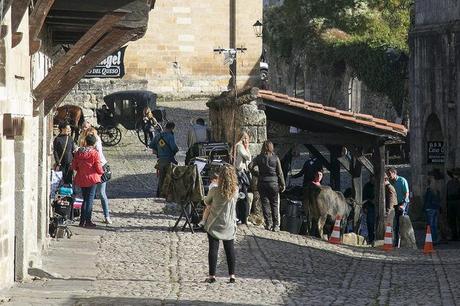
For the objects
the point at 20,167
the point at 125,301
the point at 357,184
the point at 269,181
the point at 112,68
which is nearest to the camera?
the point at 125,301

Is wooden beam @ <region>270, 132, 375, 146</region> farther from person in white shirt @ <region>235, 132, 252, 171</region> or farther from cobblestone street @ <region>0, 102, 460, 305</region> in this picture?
cobblestone street @ <region>0, 102, 460, 305</region>

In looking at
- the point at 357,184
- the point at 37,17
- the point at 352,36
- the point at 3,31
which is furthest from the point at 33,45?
the point at 352,36

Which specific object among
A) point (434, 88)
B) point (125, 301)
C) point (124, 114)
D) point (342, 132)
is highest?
point (434, 88)

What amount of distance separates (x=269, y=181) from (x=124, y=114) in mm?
17818

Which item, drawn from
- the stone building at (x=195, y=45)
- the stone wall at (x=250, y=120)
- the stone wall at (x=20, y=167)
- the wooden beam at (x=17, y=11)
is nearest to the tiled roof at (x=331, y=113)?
the stone wall at (x=250, y=120)

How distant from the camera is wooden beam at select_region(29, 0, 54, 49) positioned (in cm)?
1477

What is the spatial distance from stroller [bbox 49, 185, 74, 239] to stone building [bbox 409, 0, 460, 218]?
12914 millimetres

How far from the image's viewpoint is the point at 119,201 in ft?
87.9

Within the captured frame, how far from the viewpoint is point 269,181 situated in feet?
73.7

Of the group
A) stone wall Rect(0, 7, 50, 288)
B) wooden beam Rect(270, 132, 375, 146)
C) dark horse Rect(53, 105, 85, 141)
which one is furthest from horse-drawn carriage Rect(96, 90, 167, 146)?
stone wall Rect(0, 7, 50, 288)

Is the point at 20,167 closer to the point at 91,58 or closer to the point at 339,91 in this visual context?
the point at 91,58

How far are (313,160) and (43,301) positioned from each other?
12.7 metres

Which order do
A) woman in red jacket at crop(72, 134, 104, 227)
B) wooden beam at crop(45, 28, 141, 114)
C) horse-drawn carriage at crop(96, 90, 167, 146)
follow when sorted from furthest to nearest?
1. horse-drawn carriage at crop(96, 90, 167, 146)
2. woman in red jacket at crop(72, 134, 104, 227)
3. wooden beam at crop(45, 28, 141, 114)

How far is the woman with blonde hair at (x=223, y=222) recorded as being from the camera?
1611 centimetres
